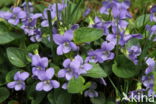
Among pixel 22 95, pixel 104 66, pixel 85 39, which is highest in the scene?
pixel 85 39

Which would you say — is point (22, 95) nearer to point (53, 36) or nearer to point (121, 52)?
point (53, 36)

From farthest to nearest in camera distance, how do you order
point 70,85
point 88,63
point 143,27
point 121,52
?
1. point 143,27
2. point 121,52
3. point 88,63
4. point 70,85

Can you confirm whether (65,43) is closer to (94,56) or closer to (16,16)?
(94,56)

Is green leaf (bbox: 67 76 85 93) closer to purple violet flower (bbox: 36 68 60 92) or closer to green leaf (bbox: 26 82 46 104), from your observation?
purple violet flower (bbox: 36 68 60 92)

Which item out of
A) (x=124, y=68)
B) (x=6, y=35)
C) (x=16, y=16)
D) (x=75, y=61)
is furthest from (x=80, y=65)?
(x=16, y=16)

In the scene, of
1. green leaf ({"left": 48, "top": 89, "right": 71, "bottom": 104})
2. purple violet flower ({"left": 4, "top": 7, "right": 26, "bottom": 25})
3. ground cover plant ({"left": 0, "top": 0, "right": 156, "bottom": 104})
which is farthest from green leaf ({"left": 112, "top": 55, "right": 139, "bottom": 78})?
purple violet flower ({"left": 4, "top": 7, "right": 26, "bottom": 25})


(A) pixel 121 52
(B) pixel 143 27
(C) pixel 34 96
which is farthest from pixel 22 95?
(B) pixel 143 27

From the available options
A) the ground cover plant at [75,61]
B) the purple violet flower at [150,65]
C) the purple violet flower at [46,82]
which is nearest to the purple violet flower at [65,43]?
the ground cover plant at [75,61]
